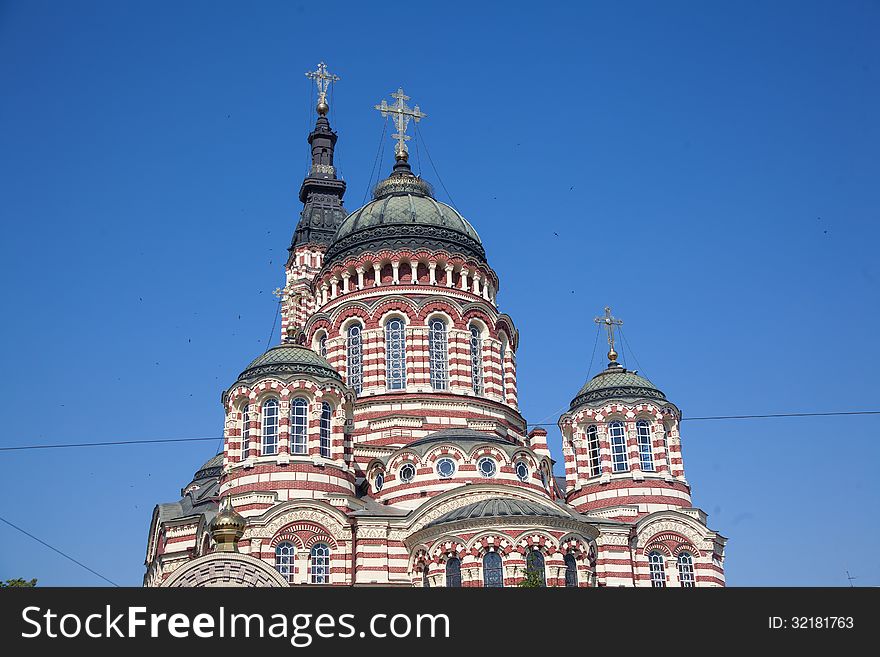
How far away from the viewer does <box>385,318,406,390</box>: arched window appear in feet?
160

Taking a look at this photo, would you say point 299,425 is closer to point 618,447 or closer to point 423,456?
point 423,456

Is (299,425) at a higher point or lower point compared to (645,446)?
higher

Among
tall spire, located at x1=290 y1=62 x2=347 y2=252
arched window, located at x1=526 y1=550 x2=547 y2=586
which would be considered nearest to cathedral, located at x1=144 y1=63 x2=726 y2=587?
arched window, located at x1=526 y1=550 x2=547 y2=586

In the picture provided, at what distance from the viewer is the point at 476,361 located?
166 feet

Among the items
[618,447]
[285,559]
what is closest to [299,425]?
[285,559]

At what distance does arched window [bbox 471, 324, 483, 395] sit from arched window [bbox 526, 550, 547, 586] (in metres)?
13.5

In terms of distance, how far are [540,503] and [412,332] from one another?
488 inches

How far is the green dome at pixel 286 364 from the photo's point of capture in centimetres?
4242

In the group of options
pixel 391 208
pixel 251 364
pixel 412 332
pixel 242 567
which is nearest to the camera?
pixel 242 567

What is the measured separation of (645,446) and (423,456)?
10.2 m
